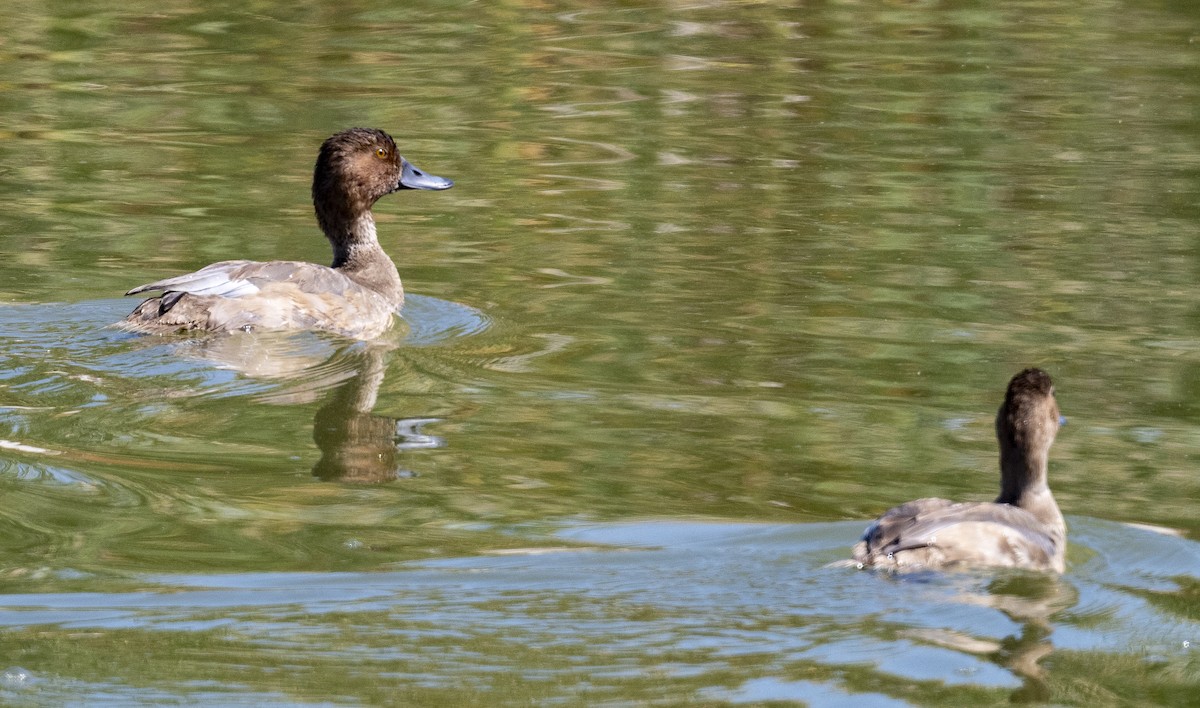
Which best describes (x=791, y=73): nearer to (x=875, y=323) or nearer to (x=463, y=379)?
(x=875, y=323)

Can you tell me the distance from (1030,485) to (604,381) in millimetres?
2860

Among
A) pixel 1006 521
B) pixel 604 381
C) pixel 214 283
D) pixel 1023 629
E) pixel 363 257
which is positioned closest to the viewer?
pixel 1023 629

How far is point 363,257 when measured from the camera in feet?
39.5

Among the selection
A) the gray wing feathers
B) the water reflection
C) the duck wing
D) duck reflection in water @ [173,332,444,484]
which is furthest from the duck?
the water reflection

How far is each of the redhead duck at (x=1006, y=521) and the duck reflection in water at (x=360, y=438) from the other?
2.26 metres

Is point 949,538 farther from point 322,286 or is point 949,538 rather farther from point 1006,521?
point 322,286

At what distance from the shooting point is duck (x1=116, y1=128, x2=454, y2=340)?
10.6 m

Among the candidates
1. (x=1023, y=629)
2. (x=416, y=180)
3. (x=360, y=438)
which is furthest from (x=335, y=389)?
(x=1023, y=629)

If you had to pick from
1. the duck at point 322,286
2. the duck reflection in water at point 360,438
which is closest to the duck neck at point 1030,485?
the duck reflection in water at point 360,438

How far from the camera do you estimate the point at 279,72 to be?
19.4 m

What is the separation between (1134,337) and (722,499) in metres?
3.74

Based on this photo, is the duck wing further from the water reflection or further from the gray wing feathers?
the gray wing feathers

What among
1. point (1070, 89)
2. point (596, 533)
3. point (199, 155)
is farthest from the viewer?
point (1070, 89)

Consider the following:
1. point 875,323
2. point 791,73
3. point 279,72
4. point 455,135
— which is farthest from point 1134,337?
point 279,72
